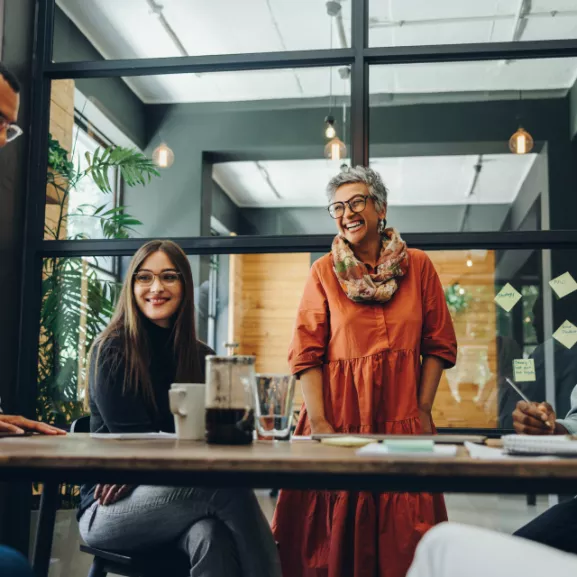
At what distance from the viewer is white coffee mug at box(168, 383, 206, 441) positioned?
4.76ft

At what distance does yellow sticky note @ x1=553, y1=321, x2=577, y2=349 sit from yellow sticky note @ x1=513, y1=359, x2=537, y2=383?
6.0 inches

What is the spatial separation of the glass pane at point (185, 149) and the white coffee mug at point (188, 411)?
6.84 feet

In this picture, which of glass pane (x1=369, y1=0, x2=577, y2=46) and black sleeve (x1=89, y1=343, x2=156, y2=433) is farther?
glass pane (x1=369, y1=0, x2=577, y2=46)

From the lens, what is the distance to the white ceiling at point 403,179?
346 centimetres

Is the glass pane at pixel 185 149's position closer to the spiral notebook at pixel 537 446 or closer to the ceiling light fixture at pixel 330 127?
the ceiling light fixture at pixel 330 127

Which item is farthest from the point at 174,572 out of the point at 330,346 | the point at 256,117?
the point at 256,117

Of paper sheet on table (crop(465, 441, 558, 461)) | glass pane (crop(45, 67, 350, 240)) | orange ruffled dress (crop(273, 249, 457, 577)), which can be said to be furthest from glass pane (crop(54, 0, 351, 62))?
paper sheet on table (crop(465, 441, 558, 461))

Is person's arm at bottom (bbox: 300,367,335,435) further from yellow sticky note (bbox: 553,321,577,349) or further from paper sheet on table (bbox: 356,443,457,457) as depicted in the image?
yellow sticky note (bbox: 553,321,577,349)

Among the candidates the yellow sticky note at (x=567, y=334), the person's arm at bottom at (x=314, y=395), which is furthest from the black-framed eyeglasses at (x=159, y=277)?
the yellow sticky note at (x=567, y=334)

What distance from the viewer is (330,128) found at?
3539 millimetres

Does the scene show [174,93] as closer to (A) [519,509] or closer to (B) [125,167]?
(B) [125,167]

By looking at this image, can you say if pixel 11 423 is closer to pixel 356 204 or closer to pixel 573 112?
pixel 356 204

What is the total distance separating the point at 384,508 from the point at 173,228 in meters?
1.81

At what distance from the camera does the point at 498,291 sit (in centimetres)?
353
